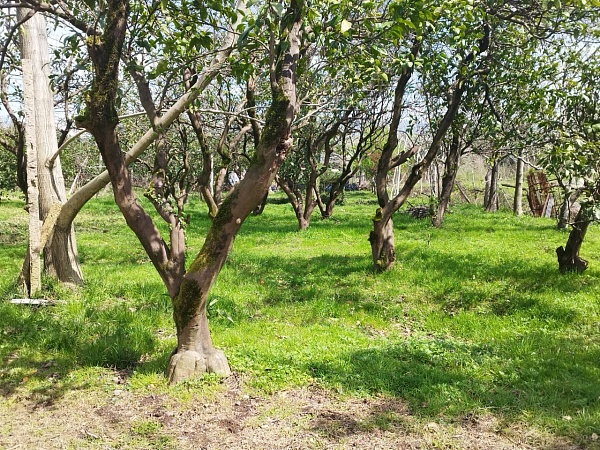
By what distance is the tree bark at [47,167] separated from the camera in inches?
291

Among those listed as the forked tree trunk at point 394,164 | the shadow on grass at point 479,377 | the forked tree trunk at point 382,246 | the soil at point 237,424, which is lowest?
the soil at point 237,424

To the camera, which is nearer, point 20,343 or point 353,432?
point 353,432

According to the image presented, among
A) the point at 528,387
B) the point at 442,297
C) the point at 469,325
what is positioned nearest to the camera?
the point at 528,387

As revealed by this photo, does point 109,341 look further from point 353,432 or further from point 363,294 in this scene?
point 363,294

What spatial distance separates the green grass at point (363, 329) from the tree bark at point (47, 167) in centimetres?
43

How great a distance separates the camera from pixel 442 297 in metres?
7.62

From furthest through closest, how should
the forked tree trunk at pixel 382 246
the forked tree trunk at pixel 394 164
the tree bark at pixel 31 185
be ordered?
the forked tree trunk at pixel 382 246
the forked tree trunk at pixel 394 164
the tree bark at pixel 31 185

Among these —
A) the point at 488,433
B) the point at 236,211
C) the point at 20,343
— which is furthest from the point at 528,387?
the point at 20,343

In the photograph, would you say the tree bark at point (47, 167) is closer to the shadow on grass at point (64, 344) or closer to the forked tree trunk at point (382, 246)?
the shadow on grass at point (64, 344)

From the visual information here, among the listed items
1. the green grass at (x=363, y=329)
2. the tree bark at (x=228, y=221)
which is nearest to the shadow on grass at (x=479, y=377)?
the green grass at (x=363, y=329)

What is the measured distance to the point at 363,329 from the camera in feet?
21.5

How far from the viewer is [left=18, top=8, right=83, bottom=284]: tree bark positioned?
7.39 meters

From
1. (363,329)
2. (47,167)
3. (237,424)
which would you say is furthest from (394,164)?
(237,424)

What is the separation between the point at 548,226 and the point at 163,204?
11750 millimetres
